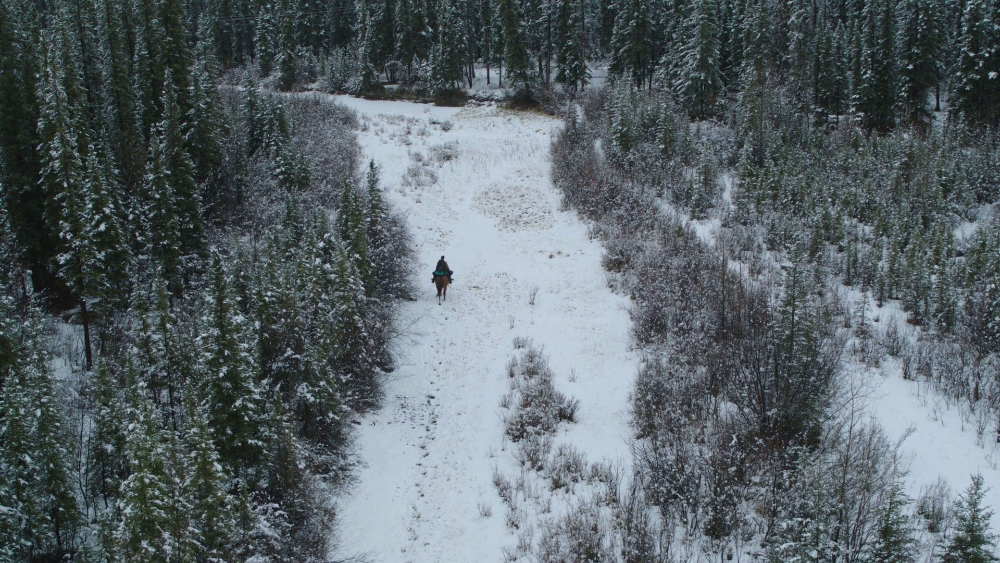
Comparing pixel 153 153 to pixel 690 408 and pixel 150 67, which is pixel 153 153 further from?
pixel 690 408

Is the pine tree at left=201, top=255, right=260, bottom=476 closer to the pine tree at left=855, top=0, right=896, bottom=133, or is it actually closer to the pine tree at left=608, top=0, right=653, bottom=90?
the pine tree at left=855, top=0, right=896, bottom=133

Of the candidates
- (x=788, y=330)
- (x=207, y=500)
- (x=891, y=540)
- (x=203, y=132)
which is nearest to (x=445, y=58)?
(x=203, y=132)

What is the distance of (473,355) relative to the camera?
1786 centimetres

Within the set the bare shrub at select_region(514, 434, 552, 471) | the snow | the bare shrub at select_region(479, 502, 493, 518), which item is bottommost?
the bare shrub at select_region(479, 502, 493, 518)

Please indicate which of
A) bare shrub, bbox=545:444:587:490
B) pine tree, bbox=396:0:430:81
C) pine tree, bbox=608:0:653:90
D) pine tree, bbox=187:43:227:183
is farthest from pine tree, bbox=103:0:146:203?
pine tree, bbox=608:0:653:90

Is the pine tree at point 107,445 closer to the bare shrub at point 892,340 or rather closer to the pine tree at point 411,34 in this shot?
the bare shrub at point 892,340

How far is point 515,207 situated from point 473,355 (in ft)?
42.6

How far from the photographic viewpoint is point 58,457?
35.7 feet

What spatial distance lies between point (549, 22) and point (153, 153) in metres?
46.5

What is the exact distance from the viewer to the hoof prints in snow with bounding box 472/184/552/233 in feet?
89.5

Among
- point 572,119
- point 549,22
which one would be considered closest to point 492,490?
point 572,119

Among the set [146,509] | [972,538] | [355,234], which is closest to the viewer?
[972,538]

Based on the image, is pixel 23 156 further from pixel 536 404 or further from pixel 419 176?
pixel 536 404

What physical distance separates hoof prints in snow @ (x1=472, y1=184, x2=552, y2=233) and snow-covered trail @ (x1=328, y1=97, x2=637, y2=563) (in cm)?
10
